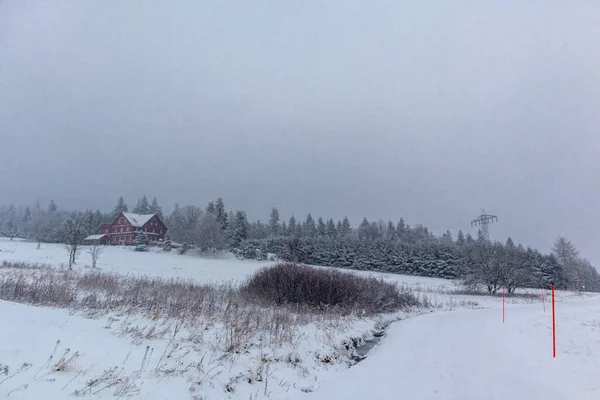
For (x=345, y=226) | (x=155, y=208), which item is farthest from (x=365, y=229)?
(x=155, y=208)

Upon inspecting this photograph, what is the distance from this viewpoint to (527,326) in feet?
43.6

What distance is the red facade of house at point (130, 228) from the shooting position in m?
77.8

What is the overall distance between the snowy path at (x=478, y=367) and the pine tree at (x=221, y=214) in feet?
201

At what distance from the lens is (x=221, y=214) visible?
236 feet

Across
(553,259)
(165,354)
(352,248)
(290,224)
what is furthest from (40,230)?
(553,259)

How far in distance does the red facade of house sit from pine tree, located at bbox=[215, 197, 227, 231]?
17183 mm

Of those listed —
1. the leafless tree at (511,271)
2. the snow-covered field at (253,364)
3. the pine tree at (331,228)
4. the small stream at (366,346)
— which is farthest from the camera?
the pine tree at (331,228)

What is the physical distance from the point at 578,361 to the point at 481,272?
35.1 m

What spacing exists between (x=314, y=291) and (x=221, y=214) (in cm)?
5762

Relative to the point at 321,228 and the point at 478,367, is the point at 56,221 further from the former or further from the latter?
the point at 478,367

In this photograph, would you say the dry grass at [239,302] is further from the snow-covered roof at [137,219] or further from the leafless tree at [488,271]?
the snow-covered roof at [137,219]

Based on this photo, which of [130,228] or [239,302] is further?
[130,228]

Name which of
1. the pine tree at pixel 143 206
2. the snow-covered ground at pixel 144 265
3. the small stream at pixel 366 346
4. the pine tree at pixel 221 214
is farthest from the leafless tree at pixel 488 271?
the pine tree at pixel 143 206

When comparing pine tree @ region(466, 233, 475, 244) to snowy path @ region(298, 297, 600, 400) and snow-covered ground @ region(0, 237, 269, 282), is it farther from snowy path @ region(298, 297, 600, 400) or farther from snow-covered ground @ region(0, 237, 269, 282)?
snowy path @ region(298, 297, 600, 400)
